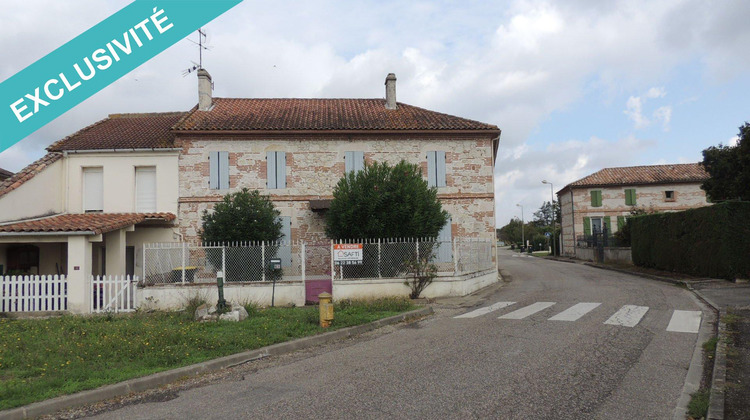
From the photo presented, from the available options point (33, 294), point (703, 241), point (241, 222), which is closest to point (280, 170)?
point (241, 222)

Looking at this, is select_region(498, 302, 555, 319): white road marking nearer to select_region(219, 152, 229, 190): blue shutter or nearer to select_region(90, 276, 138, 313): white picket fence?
select_region(90, 276, 138, 313): white picket fence

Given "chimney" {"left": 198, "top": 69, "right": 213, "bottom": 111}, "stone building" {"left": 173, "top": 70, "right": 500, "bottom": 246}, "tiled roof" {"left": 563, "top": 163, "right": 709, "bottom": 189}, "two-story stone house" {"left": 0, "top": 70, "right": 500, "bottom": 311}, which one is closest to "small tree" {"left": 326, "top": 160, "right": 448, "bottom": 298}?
"stone building" {"left": 173, "top": 70, "right": 500, "bottom": 246}

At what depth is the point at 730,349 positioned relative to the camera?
271 inches

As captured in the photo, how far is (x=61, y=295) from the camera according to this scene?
12.8 m

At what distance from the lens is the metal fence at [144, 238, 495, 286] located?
1377cm

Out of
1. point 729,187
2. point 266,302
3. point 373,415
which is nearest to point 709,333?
point 373,415

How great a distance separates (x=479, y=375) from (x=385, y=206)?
9416mm

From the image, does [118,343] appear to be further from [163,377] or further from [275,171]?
[275,171]

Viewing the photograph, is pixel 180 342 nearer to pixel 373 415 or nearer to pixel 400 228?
pixel 373 415

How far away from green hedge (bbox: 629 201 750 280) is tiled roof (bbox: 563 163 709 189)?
50.1 ft

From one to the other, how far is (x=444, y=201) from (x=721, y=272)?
30.7 feet

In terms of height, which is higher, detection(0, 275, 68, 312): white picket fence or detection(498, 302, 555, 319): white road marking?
detection(0, 275, 68, 312): white picket fence

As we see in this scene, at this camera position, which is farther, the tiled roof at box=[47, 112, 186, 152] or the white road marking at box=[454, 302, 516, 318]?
the tiled roof at box=[47, 112, 186, 152]

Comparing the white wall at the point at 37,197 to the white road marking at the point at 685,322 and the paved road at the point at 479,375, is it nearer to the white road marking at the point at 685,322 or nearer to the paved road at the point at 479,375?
the paved road at the point at 479,375
